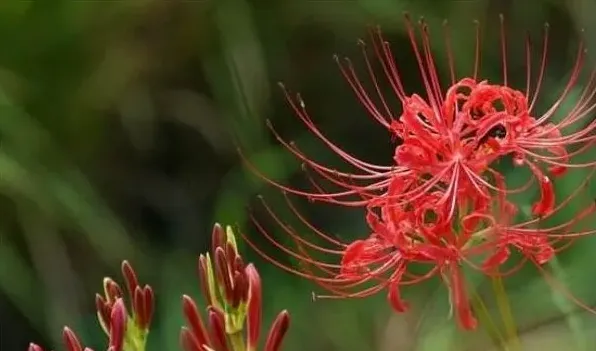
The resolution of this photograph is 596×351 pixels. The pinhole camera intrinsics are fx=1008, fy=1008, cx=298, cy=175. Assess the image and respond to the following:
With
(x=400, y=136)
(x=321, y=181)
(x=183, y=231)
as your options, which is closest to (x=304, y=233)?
(x=321, y=181)

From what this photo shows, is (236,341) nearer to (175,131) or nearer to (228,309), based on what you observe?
(228,309)

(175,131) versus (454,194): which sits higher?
(175,131)

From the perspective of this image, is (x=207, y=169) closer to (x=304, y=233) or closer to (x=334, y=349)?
(x=304, y=233)

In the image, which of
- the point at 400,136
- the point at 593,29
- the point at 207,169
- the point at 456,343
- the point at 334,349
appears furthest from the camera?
the point at 207,169

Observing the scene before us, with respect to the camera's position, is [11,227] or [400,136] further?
[11,227]

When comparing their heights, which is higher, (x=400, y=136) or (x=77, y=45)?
(x=77, y=45)

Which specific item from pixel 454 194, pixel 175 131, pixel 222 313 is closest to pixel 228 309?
pixel 222 313

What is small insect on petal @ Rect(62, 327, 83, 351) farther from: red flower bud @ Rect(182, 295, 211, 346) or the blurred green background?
the blurred green background
